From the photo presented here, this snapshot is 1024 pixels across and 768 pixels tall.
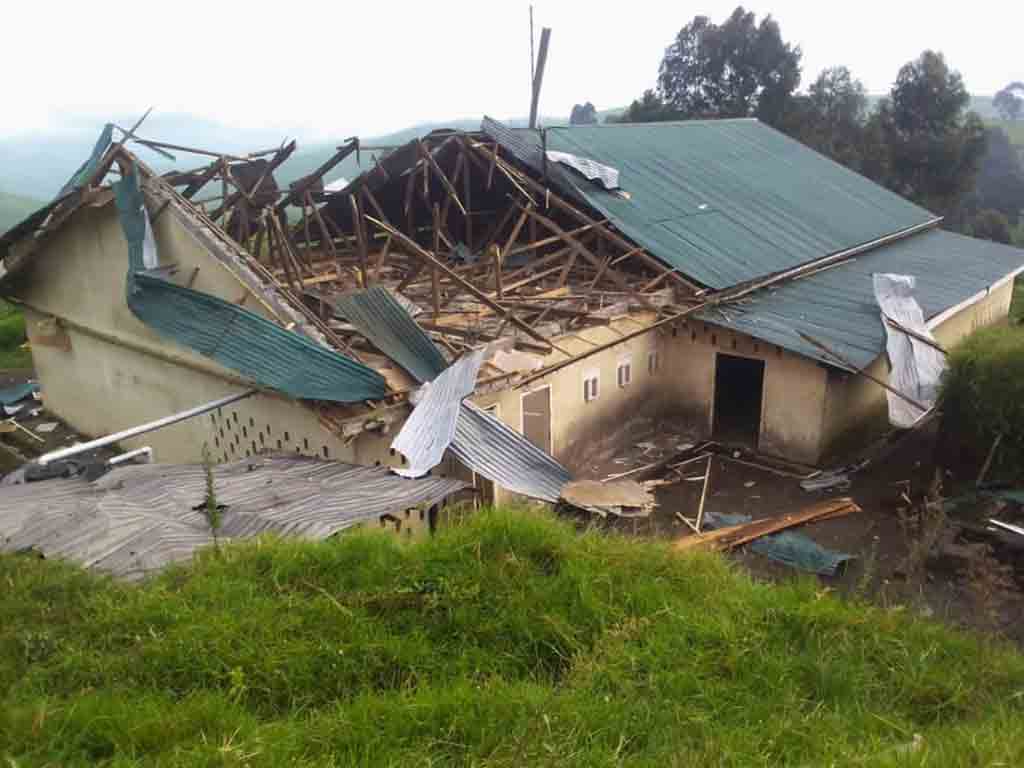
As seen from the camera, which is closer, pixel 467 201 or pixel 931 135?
pixel 467 201

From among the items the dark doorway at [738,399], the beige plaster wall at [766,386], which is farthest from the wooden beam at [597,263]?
the dark doorway at [738,399]

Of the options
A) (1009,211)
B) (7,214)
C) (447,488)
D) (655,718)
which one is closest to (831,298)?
(447,488)

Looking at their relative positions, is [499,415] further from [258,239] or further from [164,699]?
[164,699]

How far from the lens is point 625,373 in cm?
1279

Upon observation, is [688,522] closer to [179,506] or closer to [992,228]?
[179,506]

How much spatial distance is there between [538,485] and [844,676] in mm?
3728

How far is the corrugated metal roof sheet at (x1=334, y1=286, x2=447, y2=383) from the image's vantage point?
8938mm

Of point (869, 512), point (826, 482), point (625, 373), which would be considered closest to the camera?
point (869, 512)

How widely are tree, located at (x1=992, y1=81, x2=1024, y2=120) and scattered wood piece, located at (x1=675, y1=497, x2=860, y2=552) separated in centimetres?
10261

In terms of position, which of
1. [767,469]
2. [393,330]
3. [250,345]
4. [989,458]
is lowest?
[767,469]

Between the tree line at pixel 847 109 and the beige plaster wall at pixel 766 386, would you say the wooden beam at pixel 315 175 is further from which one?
the tree line at pixel 847 109

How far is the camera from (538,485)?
768 cm

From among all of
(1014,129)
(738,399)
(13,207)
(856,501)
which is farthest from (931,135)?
(13,207)

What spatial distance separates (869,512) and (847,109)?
108 ft
